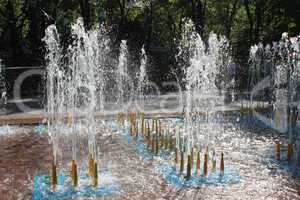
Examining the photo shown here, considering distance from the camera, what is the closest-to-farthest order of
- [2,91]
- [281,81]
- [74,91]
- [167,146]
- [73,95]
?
[167,146] < [73,95] < [74,91] < [281,81] < [2,91]

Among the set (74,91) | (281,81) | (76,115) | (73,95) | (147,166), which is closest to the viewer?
(147,166)

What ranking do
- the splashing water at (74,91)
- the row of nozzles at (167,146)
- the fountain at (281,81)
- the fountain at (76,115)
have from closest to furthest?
the fountain at (76,115)
the row of nozzles at (167,146)
the splashing water at (74,91)
the fountain at (281,81)

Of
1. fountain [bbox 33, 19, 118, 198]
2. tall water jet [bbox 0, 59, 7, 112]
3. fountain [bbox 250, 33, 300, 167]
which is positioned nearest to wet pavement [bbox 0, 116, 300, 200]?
fountain [bbox 33, 19, 118, 198]

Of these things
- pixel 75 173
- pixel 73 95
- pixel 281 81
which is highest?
pixel 281 81

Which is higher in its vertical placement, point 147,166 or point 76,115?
point 76,115

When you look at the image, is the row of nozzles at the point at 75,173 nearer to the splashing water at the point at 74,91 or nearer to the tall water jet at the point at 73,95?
the tall water jet at the point at 73,95

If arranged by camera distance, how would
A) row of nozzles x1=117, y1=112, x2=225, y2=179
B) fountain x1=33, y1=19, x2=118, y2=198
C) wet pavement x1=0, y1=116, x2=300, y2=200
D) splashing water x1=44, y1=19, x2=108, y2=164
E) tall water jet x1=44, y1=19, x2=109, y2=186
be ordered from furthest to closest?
1. splashing water x1=44, y1=19, x2=108, y2=164
2. tall water jet x1=44, y1=19, x2=109, y2=186
3. row of nozzles x1=117, y1=112, x2=225, y2=179
4. fountain x1=33, y1=19, x2=118, y2=198
5. wet pavement x1=0, y1=116, x2=300, y2=200

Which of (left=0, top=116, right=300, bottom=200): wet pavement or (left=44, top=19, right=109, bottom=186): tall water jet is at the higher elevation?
(left=44, top=19, right=109, bottom=186): tall water jet

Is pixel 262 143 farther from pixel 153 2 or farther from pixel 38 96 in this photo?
pixel 153 2

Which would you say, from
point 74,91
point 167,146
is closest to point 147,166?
point 167,146

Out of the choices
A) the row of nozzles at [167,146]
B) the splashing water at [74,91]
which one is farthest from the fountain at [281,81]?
the splashing water at [74,91]

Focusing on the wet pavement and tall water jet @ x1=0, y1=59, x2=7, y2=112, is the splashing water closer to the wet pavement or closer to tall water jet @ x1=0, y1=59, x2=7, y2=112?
the wet pavement

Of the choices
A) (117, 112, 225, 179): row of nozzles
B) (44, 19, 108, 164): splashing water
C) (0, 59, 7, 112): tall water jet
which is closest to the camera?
(117, 112, 225, 179): row of nozzles

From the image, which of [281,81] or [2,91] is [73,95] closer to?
[2,91]
